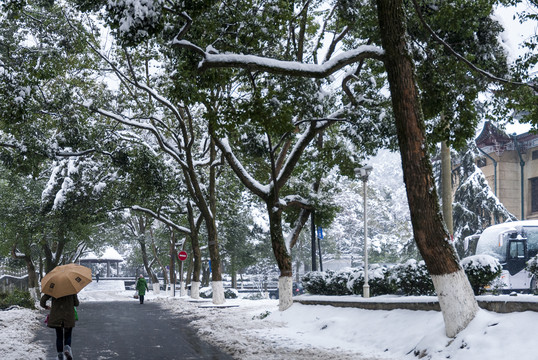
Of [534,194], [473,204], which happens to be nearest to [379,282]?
[473,204]

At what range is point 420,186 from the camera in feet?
32.1

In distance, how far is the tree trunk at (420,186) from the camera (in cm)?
960

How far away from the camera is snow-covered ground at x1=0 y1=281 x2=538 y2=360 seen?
337 inches

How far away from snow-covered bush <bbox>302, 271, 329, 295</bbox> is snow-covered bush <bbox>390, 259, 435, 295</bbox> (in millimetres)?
5487

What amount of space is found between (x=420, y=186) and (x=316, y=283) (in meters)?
10.8

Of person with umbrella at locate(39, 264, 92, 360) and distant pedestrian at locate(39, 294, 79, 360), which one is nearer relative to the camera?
person with umbrella at locate(39, 264, 92, 360)

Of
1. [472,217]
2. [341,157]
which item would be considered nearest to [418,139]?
[341,157]

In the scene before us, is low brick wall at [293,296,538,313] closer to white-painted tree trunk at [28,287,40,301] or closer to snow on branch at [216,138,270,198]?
snow on branch at [216,138,270,198]

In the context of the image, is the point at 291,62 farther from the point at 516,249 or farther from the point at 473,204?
the point at 473,204

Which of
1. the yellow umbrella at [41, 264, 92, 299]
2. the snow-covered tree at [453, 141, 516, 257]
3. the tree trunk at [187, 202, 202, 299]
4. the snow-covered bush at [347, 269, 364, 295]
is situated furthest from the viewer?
the snow-covered tree at [453, 141, 516, 257]

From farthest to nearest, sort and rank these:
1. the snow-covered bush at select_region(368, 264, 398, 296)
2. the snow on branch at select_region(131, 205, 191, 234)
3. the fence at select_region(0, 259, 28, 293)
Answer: the fence at select_region(0, 259, 28, 293) → the snow on branch at select_region(131, 205, 191, 234) → the snow-covered bush at select_region(368, 264, 398, 296)

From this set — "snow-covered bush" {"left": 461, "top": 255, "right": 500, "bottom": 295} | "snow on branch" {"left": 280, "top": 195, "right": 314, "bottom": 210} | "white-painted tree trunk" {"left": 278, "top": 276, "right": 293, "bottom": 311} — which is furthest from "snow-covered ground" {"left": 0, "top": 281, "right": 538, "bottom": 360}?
"snow on branch" {"left": 280, "top": 195, "right": 314, "bottom": 210}

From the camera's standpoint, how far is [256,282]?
205 ft

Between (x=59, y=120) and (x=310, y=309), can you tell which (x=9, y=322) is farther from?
(x=310, y=309)
